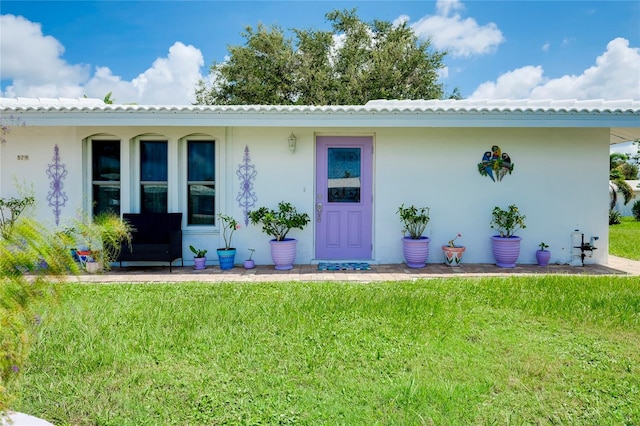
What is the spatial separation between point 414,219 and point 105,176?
6.37 m

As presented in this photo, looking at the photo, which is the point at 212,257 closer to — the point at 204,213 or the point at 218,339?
the point at 204,213

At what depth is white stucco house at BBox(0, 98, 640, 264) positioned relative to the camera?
25.6 ft

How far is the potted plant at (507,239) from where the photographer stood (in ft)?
24.7

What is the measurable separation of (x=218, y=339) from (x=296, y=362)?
0.93 metres

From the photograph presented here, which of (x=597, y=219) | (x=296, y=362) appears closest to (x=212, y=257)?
(x=296, y=362)

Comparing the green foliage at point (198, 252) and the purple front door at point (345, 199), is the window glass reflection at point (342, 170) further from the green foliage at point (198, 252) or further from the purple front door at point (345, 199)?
the green foliage at point (198, 252)

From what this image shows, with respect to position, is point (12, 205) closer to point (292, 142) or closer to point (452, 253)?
point (292, 142)

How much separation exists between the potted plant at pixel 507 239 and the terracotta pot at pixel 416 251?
1408 mm

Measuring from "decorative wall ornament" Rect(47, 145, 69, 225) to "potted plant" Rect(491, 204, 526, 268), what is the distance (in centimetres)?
863

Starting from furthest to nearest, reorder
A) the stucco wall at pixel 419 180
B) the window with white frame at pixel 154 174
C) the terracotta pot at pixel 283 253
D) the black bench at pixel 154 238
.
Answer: the window with white frame at pixel 154 174 → the stucco wall at pixel 419 180 → the terracotta pot at pixel 283 253 → the black bench at pixel 154 238

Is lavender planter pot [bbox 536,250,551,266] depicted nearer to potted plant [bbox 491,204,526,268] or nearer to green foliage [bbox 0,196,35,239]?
potted plant [bbox 491,204,526,268]

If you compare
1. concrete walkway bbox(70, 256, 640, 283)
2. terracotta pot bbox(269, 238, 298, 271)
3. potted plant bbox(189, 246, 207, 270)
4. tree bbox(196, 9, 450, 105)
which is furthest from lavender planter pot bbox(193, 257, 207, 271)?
tree bbox(196, 9, 450, 105)

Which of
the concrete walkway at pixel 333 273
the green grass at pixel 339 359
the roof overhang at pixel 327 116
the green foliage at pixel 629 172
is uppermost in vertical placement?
the green foliage at pixel 629 172

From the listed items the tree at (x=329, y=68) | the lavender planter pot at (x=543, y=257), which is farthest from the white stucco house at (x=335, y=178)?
the tree at (x=329, y=68)
